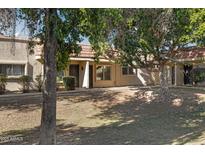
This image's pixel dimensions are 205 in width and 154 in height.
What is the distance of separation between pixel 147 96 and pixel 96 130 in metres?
9.93

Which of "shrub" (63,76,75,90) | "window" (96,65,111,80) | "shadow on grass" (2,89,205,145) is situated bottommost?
"shadow on grass" (2,89,205,145)

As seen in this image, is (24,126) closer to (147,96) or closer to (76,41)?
(76,41)

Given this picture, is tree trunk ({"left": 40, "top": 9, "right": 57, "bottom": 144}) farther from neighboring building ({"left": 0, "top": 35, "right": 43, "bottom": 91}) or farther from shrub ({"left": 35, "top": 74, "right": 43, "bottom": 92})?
shrub ({"left": 35, "top": 74, "right": 43, "bottom": 92})

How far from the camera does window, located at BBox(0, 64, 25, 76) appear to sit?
24406 mm

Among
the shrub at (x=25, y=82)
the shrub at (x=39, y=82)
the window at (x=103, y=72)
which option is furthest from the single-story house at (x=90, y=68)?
the shrub at (x=39, y=82)

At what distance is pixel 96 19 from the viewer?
796cm

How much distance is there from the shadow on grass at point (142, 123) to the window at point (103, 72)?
825 cm

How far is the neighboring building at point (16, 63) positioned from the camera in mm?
24078

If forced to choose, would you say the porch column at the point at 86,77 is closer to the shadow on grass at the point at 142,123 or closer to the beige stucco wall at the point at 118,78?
the beige stucco wall at the point at 118,78

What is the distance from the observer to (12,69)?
81.1 ft

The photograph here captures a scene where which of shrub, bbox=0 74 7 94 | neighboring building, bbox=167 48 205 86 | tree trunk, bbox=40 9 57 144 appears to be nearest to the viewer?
tree trunk, bbox=40 9 57 144

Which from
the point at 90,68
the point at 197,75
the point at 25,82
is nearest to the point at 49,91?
the point at 25,82

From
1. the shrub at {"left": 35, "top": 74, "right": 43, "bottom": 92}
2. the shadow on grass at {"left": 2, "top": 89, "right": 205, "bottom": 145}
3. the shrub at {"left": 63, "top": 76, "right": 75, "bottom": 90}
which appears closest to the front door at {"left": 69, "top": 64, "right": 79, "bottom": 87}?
the shrub at {"left": 63, "top": 76, "right": 75, "bottom": 90}
